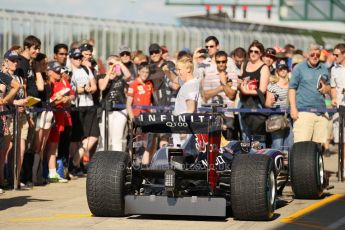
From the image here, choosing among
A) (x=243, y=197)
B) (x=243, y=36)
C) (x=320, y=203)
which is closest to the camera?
(x=243, y=197)

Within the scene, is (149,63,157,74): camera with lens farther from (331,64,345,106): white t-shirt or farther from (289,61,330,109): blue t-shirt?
(289,61,330,109): blue t-shirt

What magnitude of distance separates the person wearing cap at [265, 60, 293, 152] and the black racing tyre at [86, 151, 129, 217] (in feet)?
14.6

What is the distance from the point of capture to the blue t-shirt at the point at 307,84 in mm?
18562

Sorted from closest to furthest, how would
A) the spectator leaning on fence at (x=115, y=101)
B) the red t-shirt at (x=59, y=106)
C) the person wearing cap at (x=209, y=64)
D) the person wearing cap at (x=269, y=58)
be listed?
the red t-shirt at (x=59, y=106)
the person wearing cap at (x=209, y=64)
the person wearing cap at (x=269, y=58)
the spectator leaning on fence at (x=115, y=101)

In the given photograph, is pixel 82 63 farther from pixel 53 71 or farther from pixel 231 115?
pixel 231 115

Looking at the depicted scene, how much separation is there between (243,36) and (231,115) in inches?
562

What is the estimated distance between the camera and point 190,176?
13719 millimetres

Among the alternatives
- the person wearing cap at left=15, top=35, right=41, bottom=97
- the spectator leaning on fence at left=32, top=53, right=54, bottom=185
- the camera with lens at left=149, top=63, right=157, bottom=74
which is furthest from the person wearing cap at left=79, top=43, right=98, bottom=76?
the person wearing cap at left=15, top=35, right=41, bottom=97

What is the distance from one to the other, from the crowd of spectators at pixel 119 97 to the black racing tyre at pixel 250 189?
256 cm

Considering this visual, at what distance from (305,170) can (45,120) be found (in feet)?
14.8

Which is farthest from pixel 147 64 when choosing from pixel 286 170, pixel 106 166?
pixel 106 166

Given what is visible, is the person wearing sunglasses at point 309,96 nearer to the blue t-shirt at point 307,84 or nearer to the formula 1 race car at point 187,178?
the blue t-shirt at point 307,84

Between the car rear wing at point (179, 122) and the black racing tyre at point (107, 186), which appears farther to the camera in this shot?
the car rear wing at point (179, 122)

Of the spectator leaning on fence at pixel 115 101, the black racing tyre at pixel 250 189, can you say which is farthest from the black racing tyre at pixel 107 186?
the spectator leaning on fence at pixel 115 101
